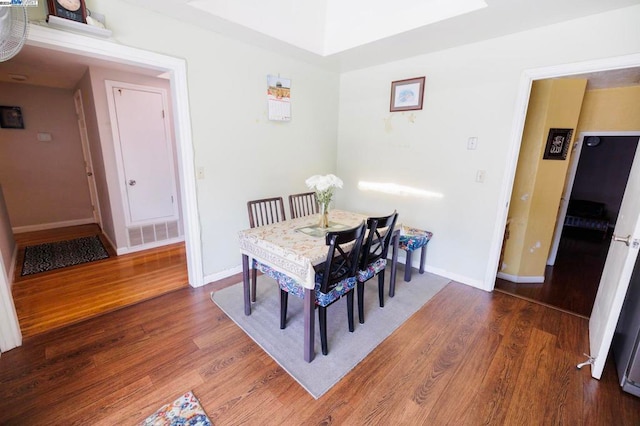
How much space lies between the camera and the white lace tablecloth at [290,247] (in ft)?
5.69

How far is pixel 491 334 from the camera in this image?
217 cm

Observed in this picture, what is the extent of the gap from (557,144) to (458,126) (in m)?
1.11

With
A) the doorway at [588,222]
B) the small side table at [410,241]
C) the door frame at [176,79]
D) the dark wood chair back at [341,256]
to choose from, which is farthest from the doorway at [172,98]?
the doorway at [588,222]

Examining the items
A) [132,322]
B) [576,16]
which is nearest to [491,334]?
[576,16]

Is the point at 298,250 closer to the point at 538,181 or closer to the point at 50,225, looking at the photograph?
the point at 538,181

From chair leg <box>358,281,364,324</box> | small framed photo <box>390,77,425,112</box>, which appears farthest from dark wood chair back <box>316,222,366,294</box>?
small framed photo <box>390,77,425,112</box>

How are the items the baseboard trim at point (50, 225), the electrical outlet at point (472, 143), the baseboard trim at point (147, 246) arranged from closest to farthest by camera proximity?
1. the electrical outlet at point (472, 143)
2. the baseboard trim at point (147, 246)
3. the baseboard trim at point (50, 225)

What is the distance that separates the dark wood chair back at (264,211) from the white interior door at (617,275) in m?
2.42

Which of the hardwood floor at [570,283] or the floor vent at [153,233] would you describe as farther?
the floor vent at [153,233]

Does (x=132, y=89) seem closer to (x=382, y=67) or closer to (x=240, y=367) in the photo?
(x=382, y=67)

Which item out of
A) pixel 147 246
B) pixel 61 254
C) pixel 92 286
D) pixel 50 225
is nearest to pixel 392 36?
pixel 92 286

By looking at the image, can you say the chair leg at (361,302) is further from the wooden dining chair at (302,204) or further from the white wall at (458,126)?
the white wall at (458,126)

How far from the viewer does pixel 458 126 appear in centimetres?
279

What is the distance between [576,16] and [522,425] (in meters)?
2.76
